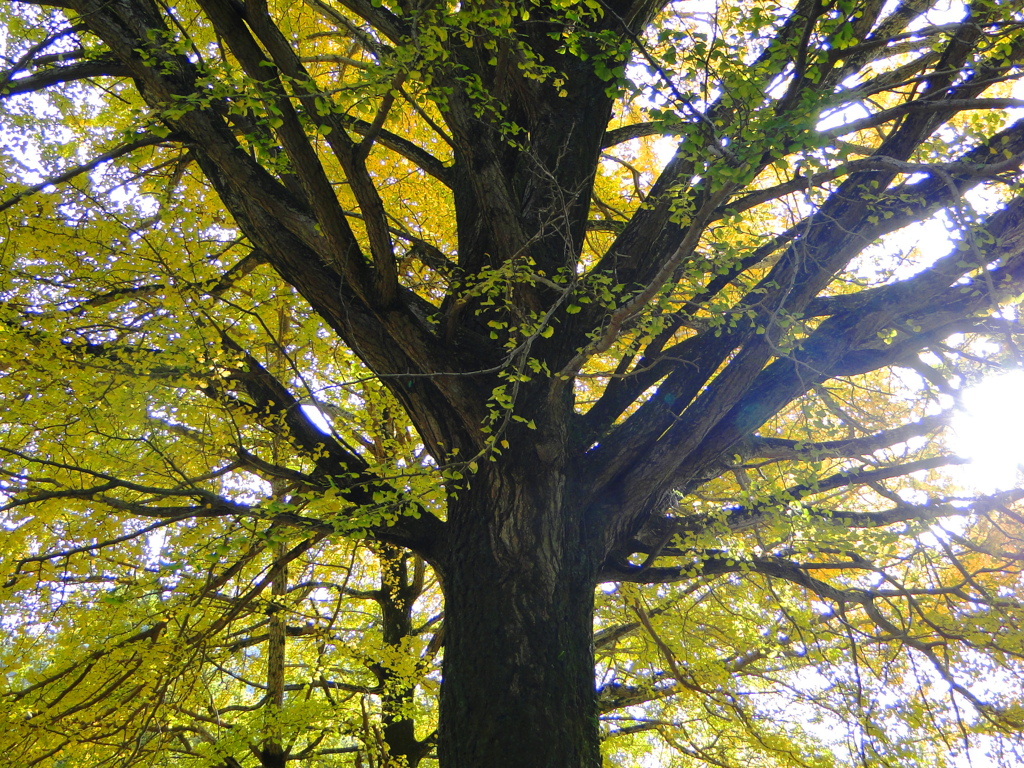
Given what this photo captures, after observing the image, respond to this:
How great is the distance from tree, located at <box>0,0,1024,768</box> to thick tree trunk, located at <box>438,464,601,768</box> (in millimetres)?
17

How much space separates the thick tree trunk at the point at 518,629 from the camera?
2736 mm

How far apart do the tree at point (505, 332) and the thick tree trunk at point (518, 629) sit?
2cm

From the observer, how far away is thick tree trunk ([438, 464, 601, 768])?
2.74 metres

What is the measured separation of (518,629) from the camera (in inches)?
117

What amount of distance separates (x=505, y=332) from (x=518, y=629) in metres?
1.61

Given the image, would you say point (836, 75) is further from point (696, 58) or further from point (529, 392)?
point (529, 392)

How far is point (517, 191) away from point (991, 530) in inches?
215

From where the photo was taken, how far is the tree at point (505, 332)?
2510 mm

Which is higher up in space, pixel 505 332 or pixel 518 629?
pixel 505 332

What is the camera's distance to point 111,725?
170 inches

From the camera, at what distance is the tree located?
251 cm

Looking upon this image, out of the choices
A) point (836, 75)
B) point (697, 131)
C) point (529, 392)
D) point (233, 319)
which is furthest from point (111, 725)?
point (836, 75)

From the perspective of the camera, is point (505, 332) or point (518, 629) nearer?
point (518, 629)

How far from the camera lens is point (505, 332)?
3553 mm
